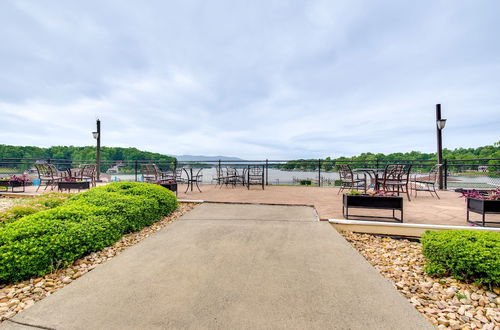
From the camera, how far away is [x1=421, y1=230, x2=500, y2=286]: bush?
1.44 metres

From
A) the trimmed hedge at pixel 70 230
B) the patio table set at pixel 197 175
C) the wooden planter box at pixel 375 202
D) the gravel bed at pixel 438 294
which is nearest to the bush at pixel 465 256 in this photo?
the gravel bed at pixel 438 294

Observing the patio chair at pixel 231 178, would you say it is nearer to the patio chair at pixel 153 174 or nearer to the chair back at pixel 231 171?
the chair back at pixel 231 171

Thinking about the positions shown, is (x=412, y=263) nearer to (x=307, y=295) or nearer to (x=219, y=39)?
(x=307, y=295)

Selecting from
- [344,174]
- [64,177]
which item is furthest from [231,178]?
[64,177]

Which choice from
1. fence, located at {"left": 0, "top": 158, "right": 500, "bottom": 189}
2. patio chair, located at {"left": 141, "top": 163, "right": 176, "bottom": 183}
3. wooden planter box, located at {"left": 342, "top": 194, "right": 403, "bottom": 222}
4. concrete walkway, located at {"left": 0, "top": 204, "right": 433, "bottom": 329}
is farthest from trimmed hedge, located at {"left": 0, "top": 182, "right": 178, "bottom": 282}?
fence, located at {"left": 0, "top": 158, "right": 500, "bottom": 189}

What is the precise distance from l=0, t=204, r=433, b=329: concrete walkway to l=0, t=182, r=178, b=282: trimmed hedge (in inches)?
14.3

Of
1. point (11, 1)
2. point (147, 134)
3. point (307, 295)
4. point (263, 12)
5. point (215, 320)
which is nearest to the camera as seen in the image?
point (215, 320)

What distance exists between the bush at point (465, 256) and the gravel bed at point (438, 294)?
2.9 inches

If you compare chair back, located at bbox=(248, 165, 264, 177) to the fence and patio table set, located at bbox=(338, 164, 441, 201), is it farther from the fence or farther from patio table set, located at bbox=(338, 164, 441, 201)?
patio table set, located at bbox=(338, 164, 441, 201)

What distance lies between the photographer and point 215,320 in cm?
111

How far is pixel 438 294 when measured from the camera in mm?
1408

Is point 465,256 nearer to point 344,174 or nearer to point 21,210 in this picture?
point 344,174

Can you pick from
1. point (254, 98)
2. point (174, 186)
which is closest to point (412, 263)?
point (174, 186)

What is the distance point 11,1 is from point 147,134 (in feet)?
36.5
